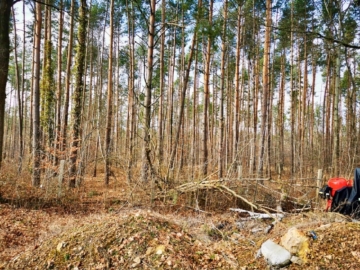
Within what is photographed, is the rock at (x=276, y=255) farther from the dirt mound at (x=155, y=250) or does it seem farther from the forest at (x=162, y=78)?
the forest at (x=162, y=78)

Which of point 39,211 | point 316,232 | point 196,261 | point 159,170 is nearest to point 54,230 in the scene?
point 39,211

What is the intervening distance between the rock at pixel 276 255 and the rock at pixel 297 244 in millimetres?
87

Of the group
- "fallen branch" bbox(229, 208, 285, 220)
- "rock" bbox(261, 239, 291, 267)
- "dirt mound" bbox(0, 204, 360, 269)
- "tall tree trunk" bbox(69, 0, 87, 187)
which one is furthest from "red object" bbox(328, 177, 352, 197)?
"tall tree trunk" bbox(69, 0, 87, 187)

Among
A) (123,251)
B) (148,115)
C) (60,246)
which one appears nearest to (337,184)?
(123,251)

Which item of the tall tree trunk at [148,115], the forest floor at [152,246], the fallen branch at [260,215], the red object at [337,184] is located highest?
the tall tree trunk at [148,115]

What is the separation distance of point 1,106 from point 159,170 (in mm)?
4039

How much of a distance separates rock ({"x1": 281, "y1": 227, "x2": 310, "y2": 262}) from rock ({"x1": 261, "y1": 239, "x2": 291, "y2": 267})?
0.29 feet

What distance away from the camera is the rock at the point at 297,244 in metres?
3.00

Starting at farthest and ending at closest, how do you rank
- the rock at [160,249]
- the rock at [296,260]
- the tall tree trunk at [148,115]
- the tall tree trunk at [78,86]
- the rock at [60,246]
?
1. the tall tree trunk at [78,86]
2. the tall tree trunk at [148,115]
3. the rock at [60,246]
4. the rock at [160,249]
5. the rock at [296,260]

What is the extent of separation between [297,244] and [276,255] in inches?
12.0

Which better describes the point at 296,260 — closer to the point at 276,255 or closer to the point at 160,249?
the point at 276,255

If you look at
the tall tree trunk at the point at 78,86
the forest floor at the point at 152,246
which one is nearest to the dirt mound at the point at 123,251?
the forest floor at the point at 152,246

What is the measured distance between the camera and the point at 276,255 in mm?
3014

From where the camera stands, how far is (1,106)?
5.89 metres
